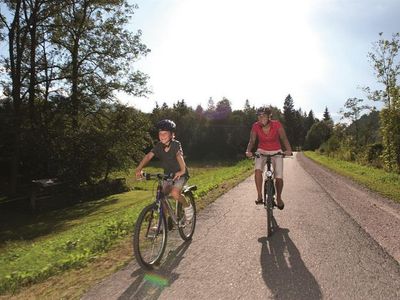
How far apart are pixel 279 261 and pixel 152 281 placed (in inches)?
77.2

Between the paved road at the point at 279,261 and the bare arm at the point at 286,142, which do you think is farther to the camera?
the bare arm at the point at 286,142

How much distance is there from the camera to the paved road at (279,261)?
4.84 meters

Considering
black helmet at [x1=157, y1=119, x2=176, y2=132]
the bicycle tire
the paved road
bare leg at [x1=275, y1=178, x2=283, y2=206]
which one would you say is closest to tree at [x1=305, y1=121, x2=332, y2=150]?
the paved road

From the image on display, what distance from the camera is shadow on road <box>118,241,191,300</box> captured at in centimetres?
475

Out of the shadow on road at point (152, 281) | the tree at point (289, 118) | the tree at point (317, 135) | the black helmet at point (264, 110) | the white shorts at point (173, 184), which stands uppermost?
the tree at point (289, 118)

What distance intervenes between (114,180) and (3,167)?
973cm

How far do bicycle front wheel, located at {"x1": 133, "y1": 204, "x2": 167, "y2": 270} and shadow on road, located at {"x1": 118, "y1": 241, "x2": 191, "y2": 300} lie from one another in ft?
0.50

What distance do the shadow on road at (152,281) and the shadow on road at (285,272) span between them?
49.6 inches

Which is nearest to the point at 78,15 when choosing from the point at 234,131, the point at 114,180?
the point at 114,180

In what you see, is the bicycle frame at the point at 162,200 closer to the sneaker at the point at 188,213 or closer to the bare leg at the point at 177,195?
the bare leg at the point at 177,195

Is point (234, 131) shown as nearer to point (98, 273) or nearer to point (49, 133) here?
point (49, 133)

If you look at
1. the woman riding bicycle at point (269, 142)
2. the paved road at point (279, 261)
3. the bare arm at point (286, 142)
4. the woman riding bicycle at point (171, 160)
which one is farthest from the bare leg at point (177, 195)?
the bare arm at point (286, 142)

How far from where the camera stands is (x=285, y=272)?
552 cm

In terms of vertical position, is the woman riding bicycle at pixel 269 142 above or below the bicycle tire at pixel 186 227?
above
